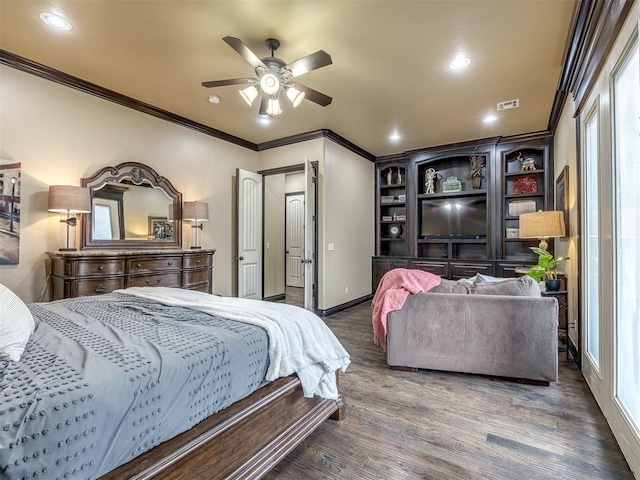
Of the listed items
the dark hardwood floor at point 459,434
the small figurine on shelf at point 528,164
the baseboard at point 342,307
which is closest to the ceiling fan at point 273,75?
the dark hardwood floor at point 459,434

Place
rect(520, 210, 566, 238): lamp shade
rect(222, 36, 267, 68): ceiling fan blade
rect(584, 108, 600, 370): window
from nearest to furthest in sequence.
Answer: rect(222, 36, 267, 68): ceiling fan blade → rect(584, 108, 600, 370): window → rect(520, 210, 566, 238): lamp shade

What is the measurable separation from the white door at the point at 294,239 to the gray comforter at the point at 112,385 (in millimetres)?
6130

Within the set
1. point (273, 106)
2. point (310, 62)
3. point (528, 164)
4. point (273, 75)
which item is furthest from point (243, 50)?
point (528, 164)

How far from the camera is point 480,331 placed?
2.72 meters

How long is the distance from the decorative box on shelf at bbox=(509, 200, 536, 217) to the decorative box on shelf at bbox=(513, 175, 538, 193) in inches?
7.5

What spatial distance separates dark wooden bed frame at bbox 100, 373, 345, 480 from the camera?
1144 millimetres

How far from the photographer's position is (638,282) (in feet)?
5.37

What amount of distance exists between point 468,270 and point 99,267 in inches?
211

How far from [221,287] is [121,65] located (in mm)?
3023

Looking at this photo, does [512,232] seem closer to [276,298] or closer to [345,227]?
[345,227]

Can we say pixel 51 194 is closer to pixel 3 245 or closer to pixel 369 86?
pixel 3 245

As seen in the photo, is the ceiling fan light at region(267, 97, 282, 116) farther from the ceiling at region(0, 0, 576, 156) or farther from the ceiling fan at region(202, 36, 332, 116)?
the ceiling at region(0, 0, 576, 156)

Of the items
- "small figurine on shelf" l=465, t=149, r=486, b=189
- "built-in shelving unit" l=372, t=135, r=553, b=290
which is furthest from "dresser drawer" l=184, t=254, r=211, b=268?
"small figurine on shelf" l=465, t=149, r=486, b=189

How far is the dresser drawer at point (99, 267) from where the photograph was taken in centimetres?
295
